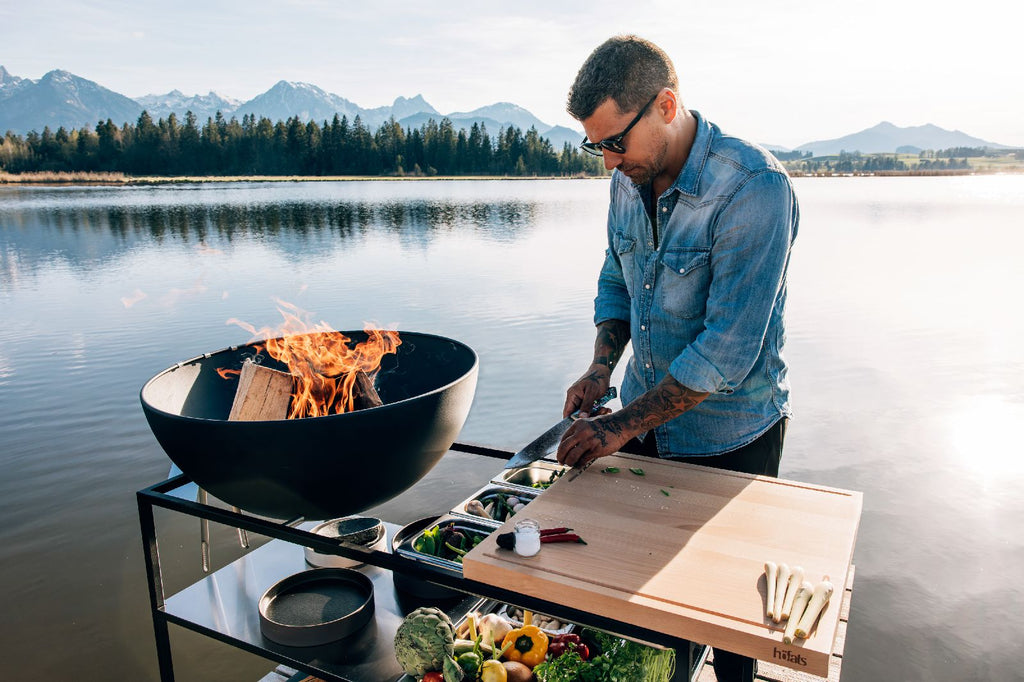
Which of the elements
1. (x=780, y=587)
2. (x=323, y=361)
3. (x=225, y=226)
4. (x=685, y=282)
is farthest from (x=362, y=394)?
(x=225, y=226)

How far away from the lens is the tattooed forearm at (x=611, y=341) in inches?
99.4

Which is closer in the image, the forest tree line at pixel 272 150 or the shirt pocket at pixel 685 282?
the shirt pocket at pixel 685 282

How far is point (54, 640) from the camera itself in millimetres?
3854

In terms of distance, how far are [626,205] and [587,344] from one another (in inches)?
271

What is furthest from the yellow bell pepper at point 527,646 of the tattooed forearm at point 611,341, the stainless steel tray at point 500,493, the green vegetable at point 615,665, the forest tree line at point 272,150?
the forest tree line at point 272,150

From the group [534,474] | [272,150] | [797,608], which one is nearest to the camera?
[797,608]

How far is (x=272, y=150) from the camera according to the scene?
8038 cm

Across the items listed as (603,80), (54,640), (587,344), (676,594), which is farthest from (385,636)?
(587,344)

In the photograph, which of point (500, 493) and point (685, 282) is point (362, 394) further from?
point (685, 282)

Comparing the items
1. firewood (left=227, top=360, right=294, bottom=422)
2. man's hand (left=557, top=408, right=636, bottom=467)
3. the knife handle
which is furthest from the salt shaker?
firewood (left=227, top=360, right=294, bottom=422)

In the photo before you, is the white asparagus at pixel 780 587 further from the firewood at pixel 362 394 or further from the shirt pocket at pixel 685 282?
the firewood at pixel 362 394

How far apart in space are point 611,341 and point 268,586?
5.92ft

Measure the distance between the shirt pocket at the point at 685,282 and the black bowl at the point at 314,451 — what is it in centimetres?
74

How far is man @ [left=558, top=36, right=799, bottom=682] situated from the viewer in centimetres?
190
